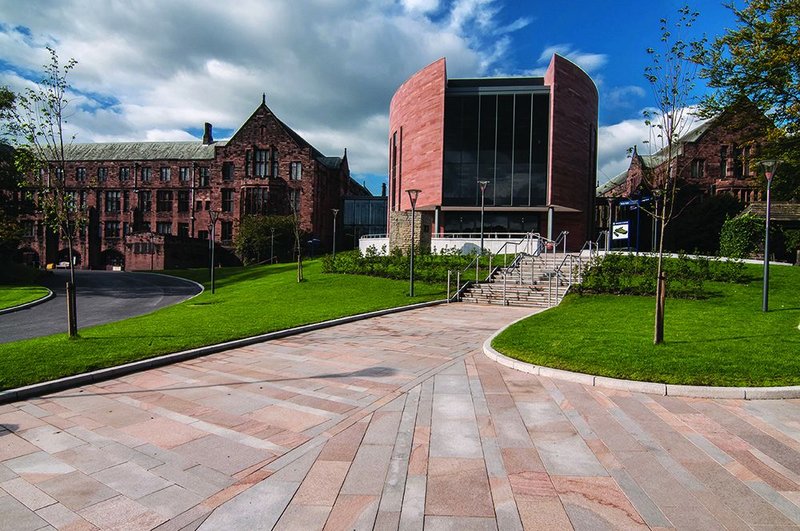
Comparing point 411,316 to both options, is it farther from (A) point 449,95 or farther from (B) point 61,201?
(A) point 449,95

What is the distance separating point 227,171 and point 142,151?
58.5ft

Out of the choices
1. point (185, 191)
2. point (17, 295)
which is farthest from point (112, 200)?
point (17, 295)

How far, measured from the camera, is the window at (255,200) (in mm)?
55125

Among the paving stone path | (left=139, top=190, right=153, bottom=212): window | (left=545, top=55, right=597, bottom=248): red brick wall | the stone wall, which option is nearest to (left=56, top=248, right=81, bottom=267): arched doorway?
(left=139, top=190, right=153, bottom=212): window

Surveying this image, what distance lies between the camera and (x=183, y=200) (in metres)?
61.2

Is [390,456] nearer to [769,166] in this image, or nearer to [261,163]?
[769,166]

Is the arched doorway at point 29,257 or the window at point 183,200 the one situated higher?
the window at point 183,200

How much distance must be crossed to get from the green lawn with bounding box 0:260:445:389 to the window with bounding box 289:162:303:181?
33972 millimetres

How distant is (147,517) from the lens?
10.6 feet

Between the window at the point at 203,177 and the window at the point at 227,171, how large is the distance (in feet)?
17.4

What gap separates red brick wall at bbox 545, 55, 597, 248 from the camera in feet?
119

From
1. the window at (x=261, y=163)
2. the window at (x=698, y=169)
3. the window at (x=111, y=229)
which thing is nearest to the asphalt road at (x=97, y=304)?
the window at (x=261, y=163)

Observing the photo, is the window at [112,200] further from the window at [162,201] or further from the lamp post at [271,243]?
the lamp post at [271,243]

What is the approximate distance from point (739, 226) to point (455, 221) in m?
21.3
